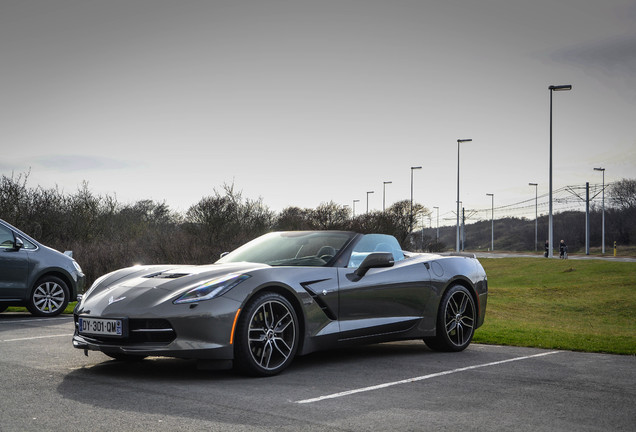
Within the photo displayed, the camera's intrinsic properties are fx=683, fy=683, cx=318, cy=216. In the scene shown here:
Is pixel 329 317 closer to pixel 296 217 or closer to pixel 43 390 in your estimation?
pixel 43 390

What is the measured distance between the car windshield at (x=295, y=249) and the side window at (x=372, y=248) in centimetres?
15

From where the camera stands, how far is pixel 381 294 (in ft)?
23.7

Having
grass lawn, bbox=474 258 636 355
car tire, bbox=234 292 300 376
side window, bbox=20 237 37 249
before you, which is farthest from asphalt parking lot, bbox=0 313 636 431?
side window, bbox=20 237 37 249

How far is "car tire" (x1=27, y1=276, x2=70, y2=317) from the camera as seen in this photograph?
1219 cm

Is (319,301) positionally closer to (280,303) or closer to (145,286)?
(280,303)

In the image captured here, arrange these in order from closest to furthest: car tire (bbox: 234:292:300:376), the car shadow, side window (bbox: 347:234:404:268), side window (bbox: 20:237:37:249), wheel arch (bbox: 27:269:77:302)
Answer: the car shadow
car tire (bbox: 234:292:300:376)
side window (bbox: 347:234:404:268)
side window (bbox: 20:237:37:249)
wheel arch (bbox: 27:269:77:302)

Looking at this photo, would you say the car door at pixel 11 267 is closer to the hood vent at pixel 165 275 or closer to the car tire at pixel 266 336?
the hood vent at pixel 165 275

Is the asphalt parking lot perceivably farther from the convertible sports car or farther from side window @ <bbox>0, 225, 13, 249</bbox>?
side window @ <bbox>0, 225, 13, 249</bbox>

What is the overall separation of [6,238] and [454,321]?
8046 mm

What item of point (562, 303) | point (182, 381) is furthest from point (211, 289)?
point (562, 303)

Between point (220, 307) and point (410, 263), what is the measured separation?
2.81 m

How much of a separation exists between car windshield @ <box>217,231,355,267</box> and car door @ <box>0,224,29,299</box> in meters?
6.01

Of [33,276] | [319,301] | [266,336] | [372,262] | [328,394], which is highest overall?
[372,262]

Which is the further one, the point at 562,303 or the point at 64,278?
the point at 562,303
